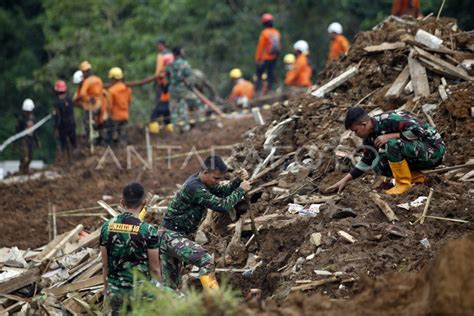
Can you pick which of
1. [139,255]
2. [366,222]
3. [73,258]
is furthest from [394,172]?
[73,258]

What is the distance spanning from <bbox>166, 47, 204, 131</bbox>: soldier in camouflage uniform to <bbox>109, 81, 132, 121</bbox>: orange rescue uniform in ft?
3.86

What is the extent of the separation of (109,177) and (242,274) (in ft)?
31.2

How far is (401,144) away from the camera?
11.6 metres

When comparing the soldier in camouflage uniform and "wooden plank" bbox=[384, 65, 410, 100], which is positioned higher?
"wooden plank" bbox=[384, 65, 410, 100]

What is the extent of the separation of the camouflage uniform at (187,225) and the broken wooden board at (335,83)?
12.6ft

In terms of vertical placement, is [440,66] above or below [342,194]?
above

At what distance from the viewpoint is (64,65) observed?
34.8m

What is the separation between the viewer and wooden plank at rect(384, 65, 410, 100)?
14.0 m

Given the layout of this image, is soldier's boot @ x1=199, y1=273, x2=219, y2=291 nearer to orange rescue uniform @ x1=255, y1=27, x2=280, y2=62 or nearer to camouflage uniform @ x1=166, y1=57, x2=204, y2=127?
camouflage uniform @ x1=166, y1=57, x2=204, y2=127

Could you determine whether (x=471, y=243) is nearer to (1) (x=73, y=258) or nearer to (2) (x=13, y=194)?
(1) (x=73, y=258)

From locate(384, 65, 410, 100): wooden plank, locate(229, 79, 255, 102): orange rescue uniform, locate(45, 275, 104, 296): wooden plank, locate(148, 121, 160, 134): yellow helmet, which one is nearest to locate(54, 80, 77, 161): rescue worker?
locate(148, 121, 160, 134): yellow helmet

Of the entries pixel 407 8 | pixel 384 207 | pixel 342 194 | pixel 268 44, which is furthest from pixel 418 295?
pixel 268 44

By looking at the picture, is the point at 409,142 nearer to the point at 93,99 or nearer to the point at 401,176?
the point at 401,176

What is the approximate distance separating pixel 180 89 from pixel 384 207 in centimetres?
1365
